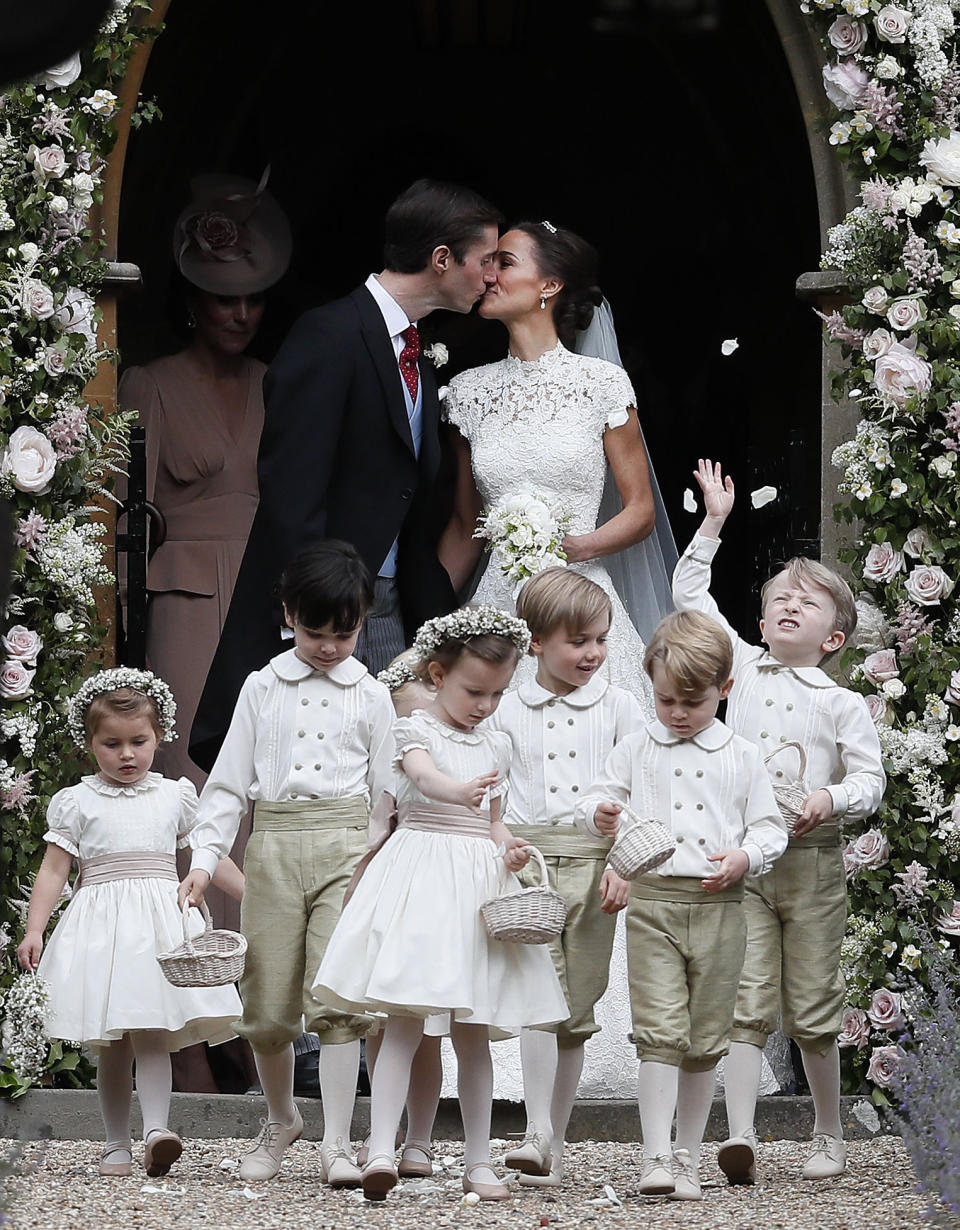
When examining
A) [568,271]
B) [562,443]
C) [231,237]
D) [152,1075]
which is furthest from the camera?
[231,237]

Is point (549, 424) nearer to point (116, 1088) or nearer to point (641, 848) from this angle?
point (641, 848)

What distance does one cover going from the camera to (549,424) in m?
5.88

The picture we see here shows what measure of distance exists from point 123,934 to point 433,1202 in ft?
3.19

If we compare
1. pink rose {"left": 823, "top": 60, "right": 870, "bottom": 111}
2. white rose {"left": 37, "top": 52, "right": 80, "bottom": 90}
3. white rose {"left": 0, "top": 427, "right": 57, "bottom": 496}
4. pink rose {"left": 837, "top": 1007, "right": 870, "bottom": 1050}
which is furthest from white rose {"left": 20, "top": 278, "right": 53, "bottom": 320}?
pink rose {"left": 837, "top": 1007, "right": 870, "bottom": 1050}

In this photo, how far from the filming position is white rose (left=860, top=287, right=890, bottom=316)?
5434mm

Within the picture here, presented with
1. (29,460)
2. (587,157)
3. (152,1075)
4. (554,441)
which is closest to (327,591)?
(152,1075)

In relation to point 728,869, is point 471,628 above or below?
above

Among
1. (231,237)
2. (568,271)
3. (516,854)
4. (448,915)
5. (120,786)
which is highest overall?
(231,237)

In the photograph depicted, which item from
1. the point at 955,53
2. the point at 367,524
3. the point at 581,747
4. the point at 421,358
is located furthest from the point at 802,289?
the point at 581,747

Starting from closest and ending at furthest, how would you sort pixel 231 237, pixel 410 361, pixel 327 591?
pixel 327 591
pixel 410 361
pixel 231 237

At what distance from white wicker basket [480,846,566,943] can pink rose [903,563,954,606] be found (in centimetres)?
202

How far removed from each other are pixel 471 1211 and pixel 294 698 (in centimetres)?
119

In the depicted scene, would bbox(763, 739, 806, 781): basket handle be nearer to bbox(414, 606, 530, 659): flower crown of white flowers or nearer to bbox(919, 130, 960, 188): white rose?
bbox(414, 606, 530, 659): flower crown of white flowers

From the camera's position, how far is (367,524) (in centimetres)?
529
